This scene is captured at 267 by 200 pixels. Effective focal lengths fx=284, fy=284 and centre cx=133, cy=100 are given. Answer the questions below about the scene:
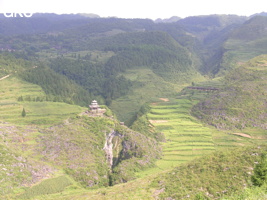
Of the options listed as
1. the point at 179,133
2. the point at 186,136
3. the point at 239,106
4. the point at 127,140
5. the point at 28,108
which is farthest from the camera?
the point at 239,106

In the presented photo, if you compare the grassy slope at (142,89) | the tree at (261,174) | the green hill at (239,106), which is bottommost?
the grassy slope at (142,89)

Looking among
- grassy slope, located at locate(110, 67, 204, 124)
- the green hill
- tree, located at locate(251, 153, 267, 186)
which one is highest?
tree, located at locate(251, 153, 267, 186)

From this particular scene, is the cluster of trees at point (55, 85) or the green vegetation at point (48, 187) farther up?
the cluster of trees at point (55, 85)

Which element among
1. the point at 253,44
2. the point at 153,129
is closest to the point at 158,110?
the point at 153,129

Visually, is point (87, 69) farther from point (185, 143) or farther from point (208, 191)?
point (208, 191)

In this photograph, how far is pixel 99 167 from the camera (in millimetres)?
55938

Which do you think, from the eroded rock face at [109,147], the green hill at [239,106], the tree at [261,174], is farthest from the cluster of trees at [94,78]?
the tree at [261,174]

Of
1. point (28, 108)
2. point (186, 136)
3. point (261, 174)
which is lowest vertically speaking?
point (186, 136)

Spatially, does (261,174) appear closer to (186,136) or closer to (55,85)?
(186,136)

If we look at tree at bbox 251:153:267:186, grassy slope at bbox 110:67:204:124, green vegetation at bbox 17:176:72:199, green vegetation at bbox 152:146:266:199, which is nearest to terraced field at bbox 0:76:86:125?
green vegetation at bbox 17:176:72:199

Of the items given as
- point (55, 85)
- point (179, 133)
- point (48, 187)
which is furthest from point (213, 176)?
point (55, 85)

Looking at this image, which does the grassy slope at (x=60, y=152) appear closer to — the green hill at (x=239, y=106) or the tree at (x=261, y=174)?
the green hill at (x=239, y=106)

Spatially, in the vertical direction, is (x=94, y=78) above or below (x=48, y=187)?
above

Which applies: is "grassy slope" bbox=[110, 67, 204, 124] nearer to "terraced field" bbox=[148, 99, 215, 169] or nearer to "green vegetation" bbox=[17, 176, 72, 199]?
"terraced field" bbox=[148, 99, 215, 169]
